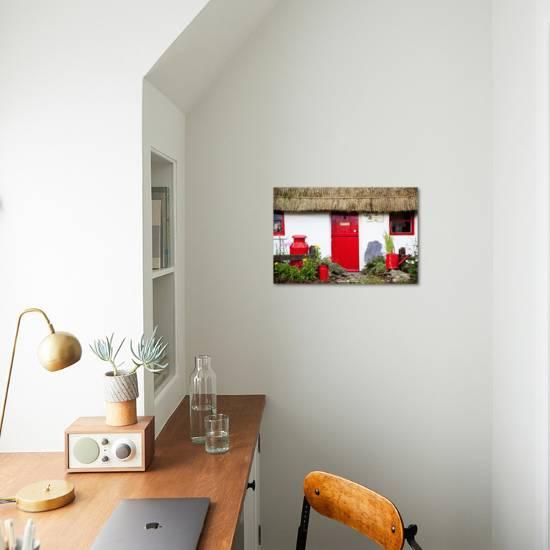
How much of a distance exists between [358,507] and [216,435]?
1.75 feet

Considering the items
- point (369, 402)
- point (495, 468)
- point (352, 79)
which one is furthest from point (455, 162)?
point (495, 468)

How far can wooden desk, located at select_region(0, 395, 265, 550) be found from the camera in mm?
1560

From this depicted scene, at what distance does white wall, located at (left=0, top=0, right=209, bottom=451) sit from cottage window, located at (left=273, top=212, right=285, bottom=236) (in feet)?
2.84

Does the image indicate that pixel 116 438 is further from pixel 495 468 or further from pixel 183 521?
pixel 495 468

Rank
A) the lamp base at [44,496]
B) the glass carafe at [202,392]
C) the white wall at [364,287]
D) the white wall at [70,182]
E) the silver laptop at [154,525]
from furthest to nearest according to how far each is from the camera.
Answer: the white wall at [364,287] → the glass carafe at [202,392] → the white wall at [70,182] → the lamp base at [44,496] → the silver laptop at [154,525]

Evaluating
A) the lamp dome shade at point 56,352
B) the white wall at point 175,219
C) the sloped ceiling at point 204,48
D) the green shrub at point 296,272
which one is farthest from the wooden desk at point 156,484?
the sloped ceiling at point 204,48

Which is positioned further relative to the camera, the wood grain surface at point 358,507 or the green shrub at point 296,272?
the green shrub at point 296,272

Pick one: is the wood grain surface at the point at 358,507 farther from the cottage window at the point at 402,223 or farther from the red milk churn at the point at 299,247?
the cottage window at the point at 402,223

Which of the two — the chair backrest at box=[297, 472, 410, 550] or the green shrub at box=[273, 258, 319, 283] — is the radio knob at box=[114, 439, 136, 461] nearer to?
the chair backrest at box=[297, 472, 410, 550]

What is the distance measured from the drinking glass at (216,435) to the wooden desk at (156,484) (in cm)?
3

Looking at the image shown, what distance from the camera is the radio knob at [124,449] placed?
6.31ft

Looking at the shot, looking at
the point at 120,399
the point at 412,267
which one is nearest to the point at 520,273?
the point at 412,267

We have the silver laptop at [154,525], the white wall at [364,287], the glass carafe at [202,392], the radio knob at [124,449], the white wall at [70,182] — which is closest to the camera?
the silver laptop at [154,525]

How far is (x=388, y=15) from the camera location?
281 centimetres
